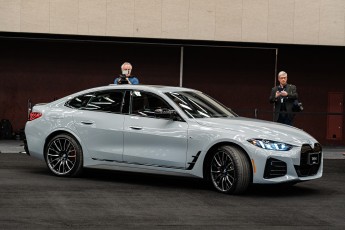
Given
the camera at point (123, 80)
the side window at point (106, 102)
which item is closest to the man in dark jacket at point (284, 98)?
the camera at point (123, 80)

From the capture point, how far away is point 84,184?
13.6 metres

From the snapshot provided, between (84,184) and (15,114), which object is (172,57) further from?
(84,184)

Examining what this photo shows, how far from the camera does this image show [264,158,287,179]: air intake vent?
12594 mm

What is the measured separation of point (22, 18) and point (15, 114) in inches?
123

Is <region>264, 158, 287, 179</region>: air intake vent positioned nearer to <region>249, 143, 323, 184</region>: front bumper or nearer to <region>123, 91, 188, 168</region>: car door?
<region>249, 143, 323, 184</region>: front bumper

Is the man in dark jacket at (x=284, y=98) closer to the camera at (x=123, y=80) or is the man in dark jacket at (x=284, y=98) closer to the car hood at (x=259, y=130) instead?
the camera at (x=123, y=80)

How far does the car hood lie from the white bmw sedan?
0.01 meters

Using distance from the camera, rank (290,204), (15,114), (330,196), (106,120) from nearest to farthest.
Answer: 1. (290,204)
2. (330,196)
3. (106,120)
4. (15,114)

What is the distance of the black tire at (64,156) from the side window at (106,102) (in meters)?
0.62

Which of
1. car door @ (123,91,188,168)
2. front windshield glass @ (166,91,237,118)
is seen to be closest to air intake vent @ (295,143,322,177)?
front windshield glass @ (166,91,237,118)

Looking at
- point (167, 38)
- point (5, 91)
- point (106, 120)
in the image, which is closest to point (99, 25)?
point (167, 38)

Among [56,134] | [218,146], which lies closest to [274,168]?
[218,146]

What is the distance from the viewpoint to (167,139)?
1339cm

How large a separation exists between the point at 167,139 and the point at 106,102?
144 centimetres
